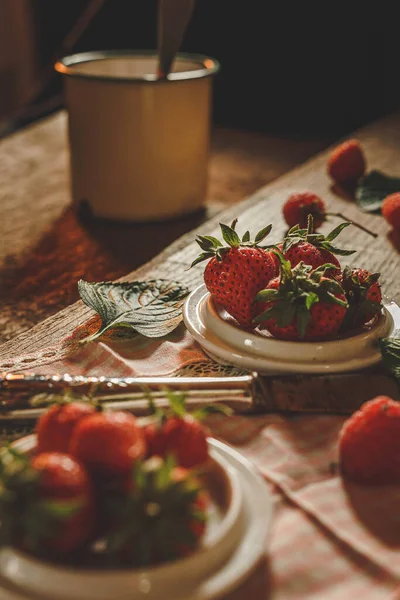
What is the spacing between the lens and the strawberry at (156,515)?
0.40 m

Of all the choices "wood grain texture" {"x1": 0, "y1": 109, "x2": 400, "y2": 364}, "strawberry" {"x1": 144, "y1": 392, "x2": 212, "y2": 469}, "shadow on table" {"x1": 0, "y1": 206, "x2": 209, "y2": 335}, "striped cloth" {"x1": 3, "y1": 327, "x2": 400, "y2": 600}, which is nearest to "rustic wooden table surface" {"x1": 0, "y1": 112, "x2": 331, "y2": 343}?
"shadow on table" {"x1": 0, "y1": 206, "x2": 209, "y2": 335}

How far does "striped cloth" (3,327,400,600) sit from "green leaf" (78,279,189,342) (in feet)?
0.22

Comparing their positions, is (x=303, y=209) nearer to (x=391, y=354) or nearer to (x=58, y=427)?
(x=391, y=354)

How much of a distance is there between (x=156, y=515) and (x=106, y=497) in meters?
0.04

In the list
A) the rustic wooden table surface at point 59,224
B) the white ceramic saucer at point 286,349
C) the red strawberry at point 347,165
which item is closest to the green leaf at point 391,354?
the white ceramic saucer at point 286,349

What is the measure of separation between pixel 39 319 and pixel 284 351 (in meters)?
0.42

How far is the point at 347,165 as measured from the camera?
1377 mm

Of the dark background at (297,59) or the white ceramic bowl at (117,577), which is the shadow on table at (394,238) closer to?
the white ceramic bowl at (117,577)

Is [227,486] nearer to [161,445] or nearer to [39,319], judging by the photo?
[161,445]

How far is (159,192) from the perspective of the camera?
4.46ft

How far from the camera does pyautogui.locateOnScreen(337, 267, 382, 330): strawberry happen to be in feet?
2.27

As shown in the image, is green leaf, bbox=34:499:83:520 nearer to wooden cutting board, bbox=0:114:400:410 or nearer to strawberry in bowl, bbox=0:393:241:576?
strawberry in bowl, bbox=0:393:241:576

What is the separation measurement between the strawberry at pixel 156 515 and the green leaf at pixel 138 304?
347mm

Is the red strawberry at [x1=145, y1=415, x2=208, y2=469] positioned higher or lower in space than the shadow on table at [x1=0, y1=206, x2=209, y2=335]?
higher
